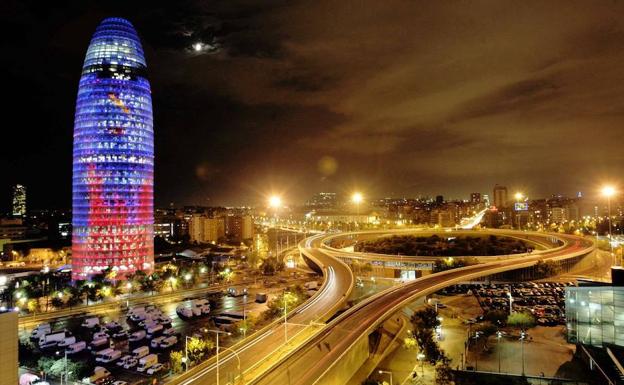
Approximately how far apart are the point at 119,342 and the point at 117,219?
889 inches

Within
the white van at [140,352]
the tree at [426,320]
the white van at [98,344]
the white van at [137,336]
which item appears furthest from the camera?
the white van at [137,336]

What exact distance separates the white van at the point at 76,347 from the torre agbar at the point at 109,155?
2171 cm

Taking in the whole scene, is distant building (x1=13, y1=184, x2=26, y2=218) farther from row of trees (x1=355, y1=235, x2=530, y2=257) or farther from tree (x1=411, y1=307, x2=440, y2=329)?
tree (x1=411, y1=307, x2=440, y2=329)

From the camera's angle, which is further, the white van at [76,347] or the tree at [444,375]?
the white van at [76,347]

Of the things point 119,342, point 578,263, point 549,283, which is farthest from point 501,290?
point 119,342

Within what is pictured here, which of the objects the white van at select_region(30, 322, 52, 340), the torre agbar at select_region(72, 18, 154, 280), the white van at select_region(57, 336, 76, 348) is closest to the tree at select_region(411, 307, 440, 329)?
the white van at select_region(57, 336, 76, 348)

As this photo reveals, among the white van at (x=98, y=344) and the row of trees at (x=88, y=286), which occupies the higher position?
the row of trees at (x=88, y=286)

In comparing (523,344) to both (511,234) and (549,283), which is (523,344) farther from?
(511,234)

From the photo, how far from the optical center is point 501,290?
48125mm

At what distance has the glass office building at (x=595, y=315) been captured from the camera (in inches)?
1015

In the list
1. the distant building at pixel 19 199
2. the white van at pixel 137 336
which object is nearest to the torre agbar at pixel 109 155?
the white van at pixel 137 336

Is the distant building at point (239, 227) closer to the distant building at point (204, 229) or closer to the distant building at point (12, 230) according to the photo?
the distant building at point (204, 229)

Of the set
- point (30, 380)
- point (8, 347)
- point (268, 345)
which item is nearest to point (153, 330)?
point (30, 380)

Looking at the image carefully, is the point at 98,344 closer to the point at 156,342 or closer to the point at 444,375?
the point at 156,342
